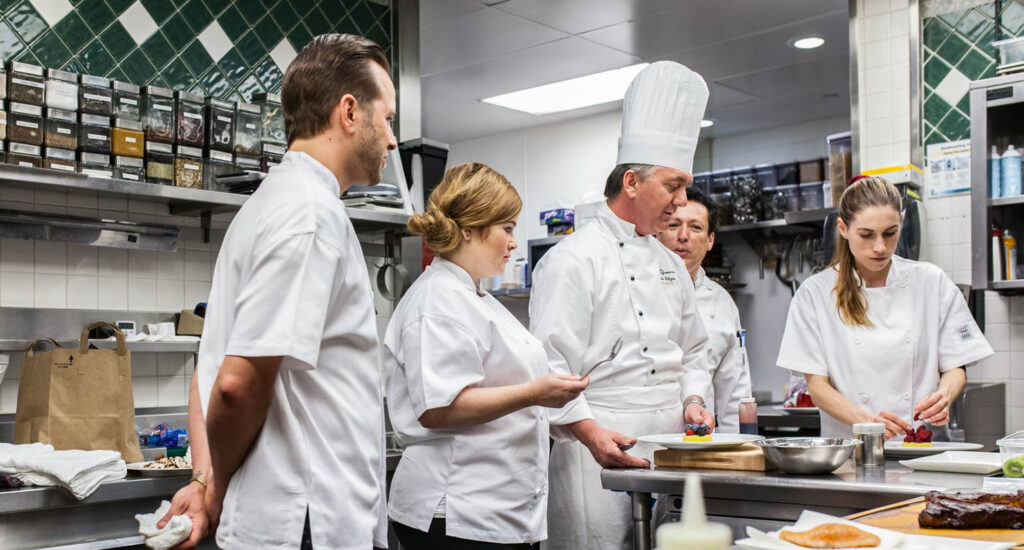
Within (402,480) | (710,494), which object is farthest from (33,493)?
(710,494)

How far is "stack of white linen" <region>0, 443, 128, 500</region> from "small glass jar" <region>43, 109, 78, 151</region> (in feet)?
3.27

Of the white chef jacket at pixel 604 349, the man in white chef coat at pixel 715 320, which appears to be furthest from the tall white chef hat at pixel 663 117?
the man in white chef coat at pixel 715 320

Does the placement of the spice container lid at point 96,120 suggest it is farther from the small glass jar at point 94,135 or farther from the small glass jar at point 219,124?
the small glass jar at point 219,124

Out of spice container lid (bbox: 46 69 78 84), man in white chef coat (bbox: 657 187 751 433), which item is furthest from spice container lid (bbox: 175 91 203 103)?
man in white chef coat (bbox: 657 187 751 433)

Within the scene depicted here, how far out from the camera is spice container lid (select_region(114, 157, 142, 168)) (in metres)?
3.37

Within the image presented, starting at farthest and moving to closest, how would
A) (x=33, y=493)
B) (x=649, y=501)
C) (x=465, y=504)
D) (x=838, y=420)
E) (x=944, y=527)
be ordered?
(x=838, y=420) → (x=33, y=493) → (x=649, y=501) → (x=465, y=504) → (x=944, y=527)

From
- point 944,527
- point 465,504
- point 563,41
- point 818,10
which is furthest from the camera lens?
point 563,41

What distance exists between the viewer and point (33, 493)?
106 inches

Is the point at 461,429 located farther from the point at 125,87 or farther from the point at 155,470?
the point at 125,87

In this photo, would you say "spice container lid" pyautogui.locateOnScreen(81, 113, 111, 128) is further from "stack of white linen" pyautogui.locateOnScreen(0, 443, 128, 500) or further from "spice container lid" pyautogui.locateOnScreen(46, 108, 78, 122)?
"stack of white linen" pyautogui.locateOnScreen(0, 443, 128, 500)

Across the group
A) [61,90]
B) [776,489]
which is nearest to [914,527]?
[776,489]

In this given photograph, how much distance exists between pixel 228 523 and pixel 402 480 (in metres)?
0.70

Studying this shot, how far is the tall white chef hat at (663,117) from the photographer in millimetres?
2934

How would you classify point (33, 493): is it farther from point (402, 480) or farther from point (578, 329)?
point (578, 329)
